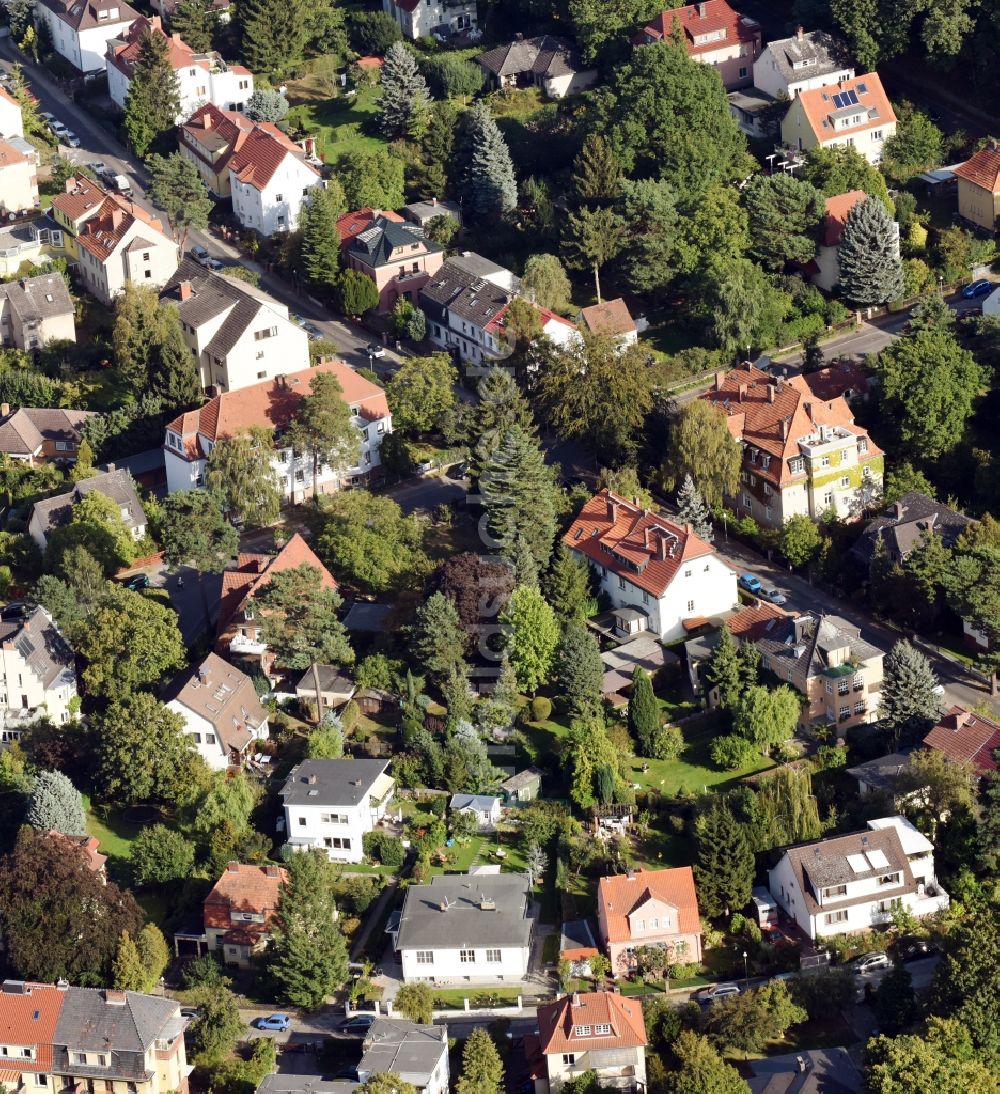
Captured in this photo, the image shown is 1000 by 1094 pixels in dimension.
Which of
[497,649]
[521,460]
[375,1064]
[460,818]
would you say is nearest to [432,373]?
[521,460]

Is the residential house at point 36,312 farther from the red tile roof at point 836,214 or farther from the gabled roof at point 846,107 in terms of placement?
the gabled roof at point 846,107

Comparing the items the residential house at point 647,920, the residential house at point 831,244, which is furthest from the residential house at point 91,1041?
the residential house at point 831,244

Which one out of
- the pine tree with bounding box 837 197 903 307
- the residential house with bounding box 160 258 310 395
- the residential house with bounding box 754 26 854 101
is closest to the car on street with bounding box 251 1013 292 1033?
the residential house with bounding box 160 258 310 395

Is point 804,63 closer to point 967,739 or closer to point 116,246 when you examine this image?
point 116,246

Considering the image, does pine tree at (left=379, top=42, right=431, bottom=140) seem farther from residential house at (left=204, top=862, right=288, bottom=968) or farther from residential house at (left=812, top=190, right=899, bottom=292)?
residential house at (left=204, top=862, right=288, bottom=968)

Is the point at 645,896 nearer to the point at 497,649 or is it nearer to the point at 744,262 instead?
the point at 497,649
